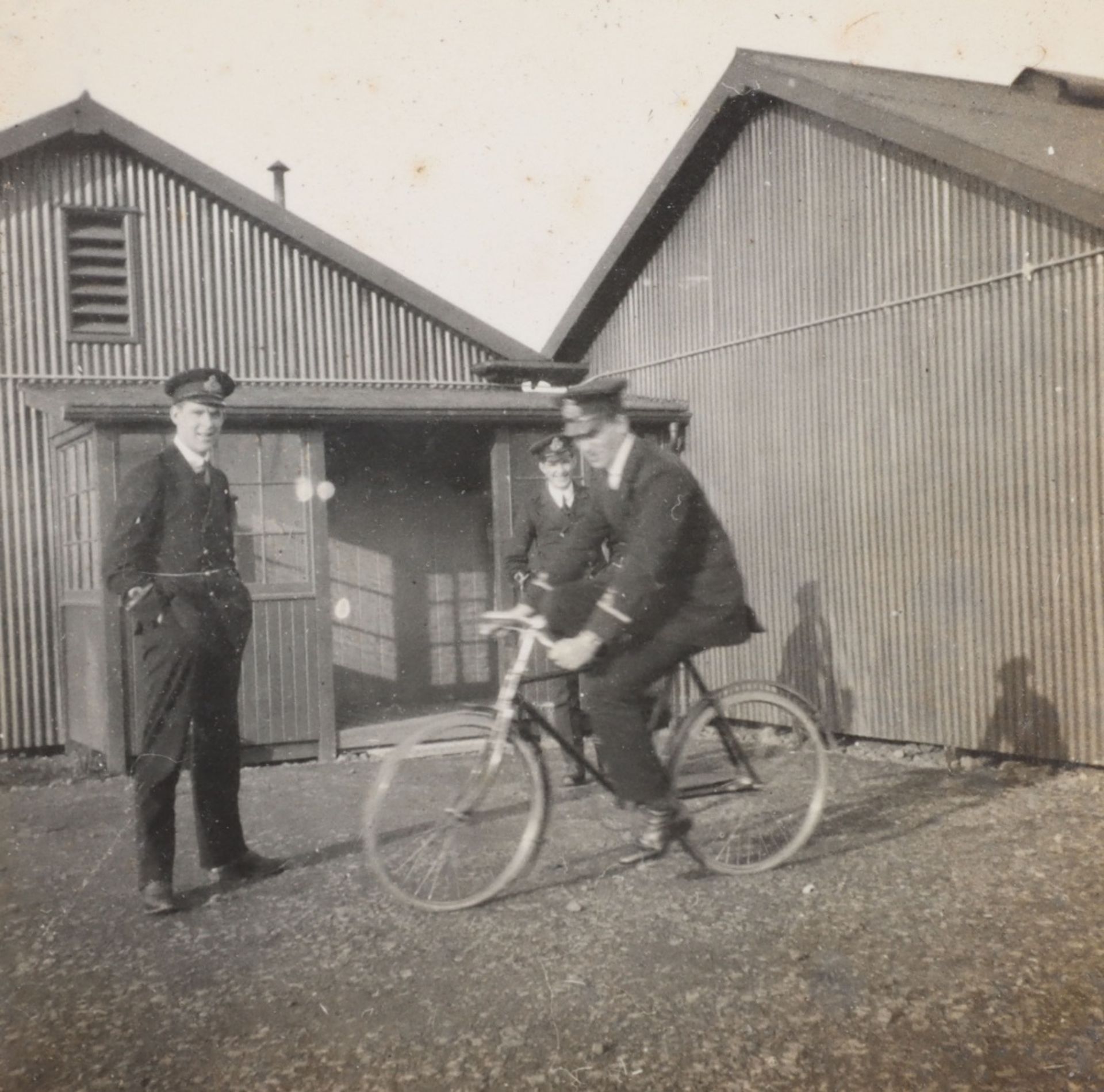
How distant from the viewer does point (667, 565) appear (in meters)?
4.27

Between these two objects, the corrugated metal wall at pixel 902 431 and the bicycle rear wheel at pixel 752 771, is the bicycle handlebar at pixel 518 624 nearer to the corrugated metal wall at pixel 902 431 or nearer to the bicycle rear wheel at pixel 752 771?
the bicycle rear wheel at pixel 752 771

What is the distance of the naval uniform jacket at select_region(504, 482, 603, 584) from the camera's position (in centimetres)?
670

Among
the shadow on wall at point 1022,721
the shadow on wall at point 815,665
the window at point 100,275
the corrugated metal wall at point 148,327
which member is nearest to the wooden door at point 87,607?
the corrugated metal wall at point 148,327

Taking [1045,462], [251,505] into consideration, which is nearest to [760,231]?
[1045,462]

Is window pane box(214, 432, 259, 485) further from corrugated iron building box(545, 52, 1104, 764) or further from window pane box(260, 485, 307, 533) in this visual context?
corrugated iron building box(545, 52, 1104, 764)

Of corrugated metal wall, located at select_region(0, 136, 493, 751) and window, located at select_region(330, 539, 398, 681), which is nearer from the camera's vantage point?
corrugated metal wall, located at select_region(0, 136, 493, 751)

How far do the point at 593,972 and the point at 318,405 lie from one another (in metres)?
5.63

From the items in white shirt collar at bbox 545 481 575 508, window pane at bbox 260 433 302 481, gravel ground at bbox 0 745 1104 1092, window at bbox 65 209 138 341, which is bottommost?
gravel ground at bbox 0 745 1104 1092

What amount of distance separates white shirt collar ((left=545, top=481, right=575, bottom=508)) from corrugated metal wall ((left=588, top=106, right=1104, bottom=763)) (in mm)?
2618

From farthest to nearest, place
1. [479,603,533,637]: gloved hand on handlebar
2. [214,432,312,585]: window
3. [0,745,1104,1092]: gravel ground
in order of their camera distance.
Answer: [214,432,312,585]: window, [479,603,533,637]: gloved hand on handlebar, [0,745,1104,1092]: gravel ground

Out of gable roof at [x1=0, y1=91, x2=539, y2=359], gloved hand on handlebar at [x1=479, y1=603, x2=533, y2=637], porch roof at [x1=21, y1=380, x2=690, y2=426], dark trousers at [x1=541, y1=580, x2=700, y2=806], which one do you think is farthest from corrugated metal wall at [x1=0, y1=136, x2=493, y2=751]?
dark trousers at [x1=541, y1=580, x2=700, y2=806]

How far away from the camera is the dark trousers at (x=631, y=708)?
14.0 feet

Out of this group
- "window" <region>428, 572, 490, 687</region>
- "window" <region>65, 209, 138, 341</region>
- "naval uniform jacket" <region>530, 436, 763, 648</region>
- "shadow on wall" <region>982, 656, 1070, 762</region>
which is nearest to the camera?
"naval uniform jacket" <region>530, 436, 763, 648</region>

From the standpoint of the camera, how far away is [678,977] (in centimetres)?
366
